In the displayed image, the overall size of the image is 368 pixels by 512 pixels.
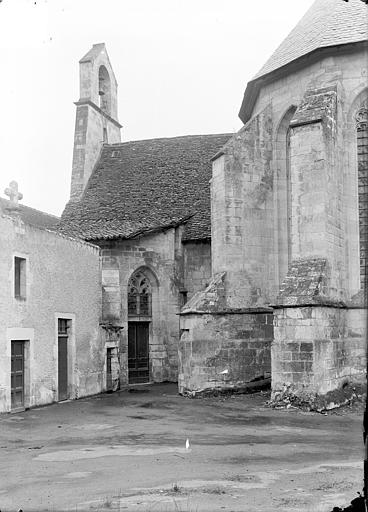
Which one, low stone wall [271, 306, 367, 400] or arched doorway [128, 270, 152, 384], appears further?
arched doorway [128, 270, 152, 384]

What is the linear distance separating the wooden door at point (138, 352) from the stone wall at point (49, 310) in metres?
3.13

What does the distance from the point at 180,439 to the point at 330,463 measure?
313 cm

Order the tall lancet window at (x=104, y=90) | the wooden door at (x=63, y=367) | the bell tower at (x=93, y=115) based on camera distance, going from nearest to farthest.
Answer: the wooden door at (x=63, y=367), the bell tower at (x=93, y=115), the tall lancet window at (x=104, y=90)

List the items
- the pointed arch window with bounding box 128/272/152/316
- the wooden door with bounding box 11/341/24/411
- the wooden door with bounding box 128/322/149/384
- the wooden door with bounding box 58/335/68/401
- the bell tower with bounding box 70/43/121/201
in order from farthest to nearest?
the bell tower with bounding box 70/43/121/201 → the pointed arch window with bounding box 128/272/152/316 → the wooden door with bounding box 128/322/149/384 → the wooden door with bounding box 58/335/68/401 → the wooden door with bounding box 11/341/24/411

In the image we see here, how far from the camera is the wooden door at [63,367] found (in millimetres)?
18656

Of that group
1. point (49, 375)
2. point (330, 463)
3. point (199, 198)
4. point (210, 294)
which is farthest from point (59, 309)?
point (330, 463)

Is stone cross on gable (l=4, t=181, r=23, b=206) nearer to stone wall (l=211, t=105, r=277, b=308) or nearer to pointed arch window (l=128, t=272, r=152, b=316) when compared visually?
stone wall (l=211, t=105, r=277, b=308)

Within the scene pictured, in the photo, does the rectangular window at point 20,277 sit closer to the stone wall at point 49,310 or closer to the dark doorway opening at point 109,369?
the stone wall at point 49,310

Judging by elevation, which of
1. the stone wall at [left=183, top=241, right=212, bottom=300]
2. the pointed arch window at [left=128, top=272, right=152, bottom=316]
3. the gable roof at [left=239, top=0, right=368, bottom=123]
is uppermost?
the gable roof at [left=239, top=0, right=368, bottom=123]

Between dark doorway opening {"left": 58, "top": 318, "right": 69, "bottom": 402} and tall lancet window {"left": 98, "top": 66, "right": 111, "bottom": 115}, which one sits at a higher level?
tall lancet window {"left": 98, "top": 66, "right": 111, "bottom": 115}

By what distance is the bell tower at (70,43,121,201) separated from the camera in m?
28.2

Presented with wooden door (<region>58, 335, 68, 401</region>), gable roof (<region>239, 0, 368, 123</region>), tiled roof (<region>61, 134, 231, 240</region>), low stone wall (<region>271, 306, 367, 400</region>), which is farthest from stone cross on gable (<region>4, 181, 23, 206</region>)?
gable roof (<region>239, 0, 368, 123</region>)

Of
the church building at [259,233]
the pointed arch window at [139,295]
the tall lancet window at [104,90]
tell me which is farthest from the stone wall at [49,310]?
the tall lancet window at [104,90]

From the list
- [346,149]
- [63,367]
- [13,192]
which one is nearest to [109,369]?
[63,367]
